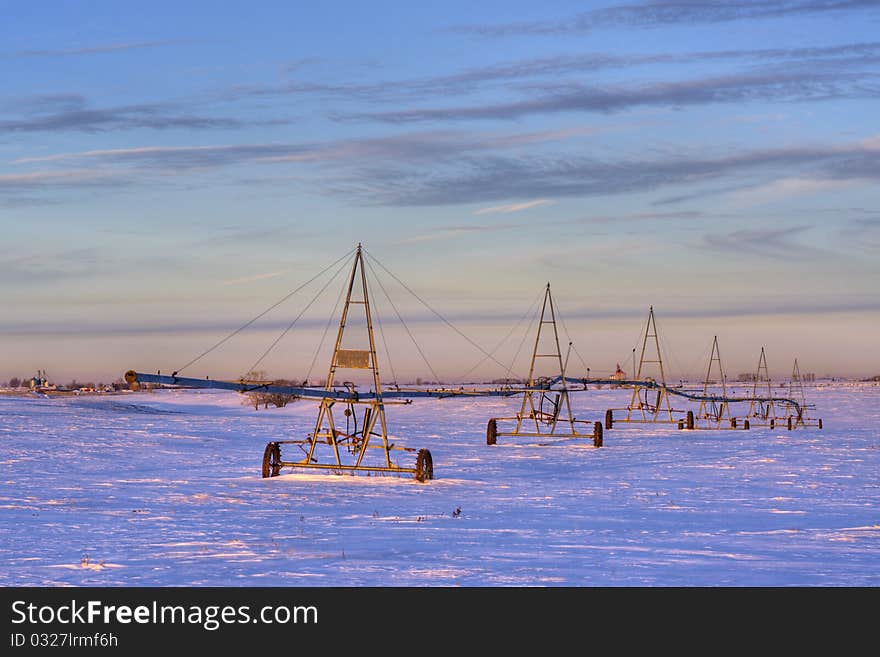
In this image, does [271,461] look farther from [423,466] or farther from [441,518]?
[441,518]

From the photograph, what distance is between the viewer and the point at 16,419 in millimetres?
47375

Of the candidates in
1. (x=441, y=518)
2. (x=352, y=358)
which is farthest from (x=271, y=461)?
(x=441, y=518)

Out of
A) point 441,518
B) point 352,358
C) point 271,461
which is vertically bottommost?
point 441,518

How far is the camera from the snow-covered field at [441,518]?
14.9 meters

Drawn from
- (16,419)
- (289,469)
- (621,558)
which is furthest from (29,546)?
(16,419)

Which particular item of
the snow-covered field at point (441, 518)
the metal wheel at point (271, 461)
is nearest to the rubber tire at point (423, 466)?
the snow-covered field at point (441, 518)

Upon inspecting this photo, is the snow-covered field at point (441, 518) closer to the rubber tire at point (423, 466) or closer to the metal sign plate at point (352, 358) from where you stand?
the rubber tire at point (423, 466)

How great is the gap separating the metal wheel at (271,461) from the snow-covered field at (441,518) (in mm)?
338

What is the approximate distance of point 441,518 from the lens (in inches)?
828

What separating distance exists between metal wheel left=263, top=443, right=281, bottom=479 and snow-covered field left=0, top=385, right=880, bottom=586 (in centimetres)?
34

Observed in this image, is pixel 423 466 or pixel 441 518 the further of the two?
pixel 423 466

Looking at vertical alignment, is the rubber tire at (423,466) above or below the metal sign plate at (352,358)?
below

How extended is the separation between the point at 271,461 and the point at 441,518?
33.1 ft
